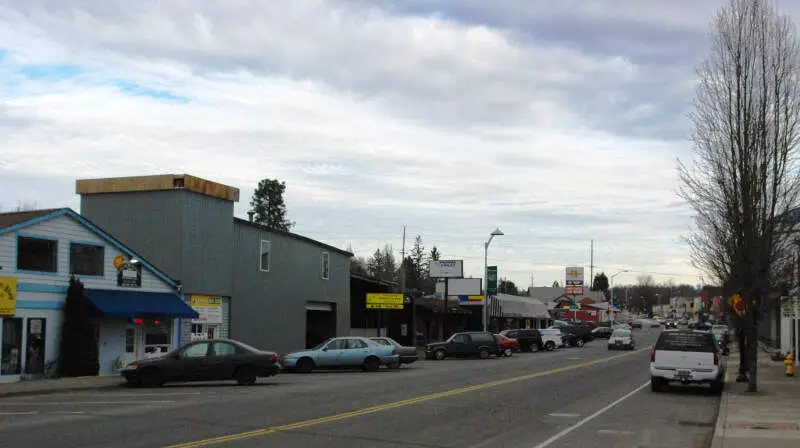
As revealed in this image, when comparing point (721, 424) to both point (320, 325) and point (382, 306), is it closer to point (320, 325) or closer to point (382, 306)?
point (320, 325)

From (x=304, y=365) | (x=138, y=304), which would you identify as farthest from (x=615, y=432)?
(x=138, y=304)

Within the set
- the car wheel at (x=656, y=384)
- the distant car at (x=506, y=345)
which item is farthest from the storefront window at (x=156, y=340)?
the distant car at (x=506, y=345)

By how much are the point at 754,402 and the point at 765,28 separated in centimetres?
1039

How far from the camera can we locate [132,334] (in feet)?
102

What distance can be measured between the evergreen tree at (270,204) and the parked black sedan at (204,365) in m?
75.2

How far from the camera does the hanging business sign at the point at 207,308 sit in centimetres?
3444

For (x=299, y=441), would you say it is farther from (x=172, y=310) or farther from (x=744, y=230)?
(x=172, y=310)

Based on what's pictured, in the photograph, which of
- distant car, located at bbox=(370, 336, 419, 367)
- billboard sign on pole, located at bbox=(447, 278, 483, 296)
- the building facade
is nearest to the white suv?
distant car, located at bbox=(370, 336, 419, 367)

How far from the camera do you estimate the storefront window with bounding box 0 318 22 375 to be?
25.7 meters

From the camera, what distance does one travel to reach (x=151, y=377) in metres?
24.0

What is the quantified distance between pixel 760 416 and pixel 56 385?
19.4 meters

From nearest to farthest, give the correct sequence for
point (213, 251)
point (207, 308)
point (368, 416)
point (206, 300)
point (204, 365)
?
point (368, 416) < point (204, 365) < point (206, 300) < point (207, 308) < point (213, 251)

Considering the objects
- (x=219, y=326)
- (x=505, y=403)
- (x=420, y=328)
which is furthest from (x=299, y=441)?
(x=420, y=328)

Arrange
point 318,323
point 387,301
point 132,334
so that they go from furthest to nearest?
point 387,301 < point 318,323 < point 132,334
